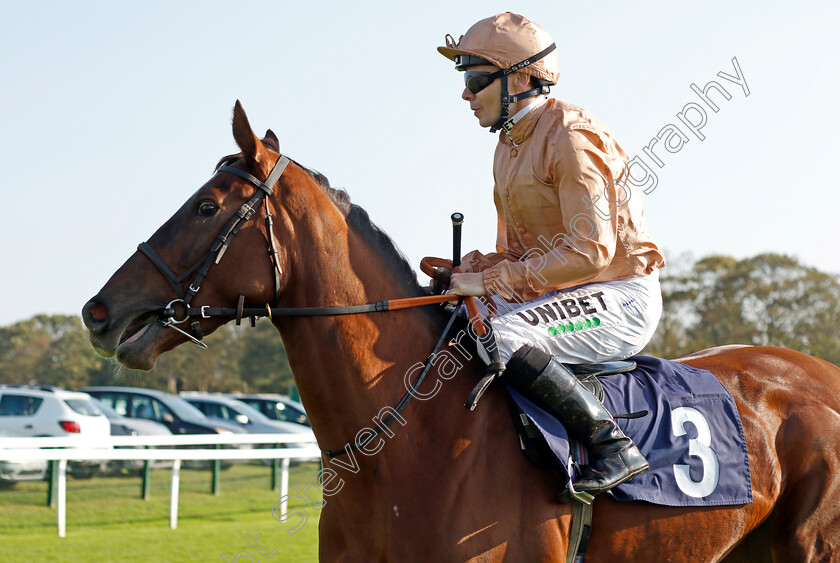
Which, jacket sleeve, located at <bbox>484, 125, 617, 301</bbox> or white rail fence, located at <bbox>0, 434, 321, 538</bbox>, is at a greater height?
jacket sleeve, located at <bbox>484, 125, 617, 301</bbox>

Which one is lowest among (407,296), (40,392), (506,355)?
(40,392)

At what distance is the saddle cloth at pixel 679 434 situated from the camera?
10.3 ft

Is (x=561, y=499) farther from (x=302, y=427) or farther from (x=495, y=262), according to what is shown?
(x=302, y=427)

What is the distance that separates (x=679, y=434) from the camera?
3240 mm

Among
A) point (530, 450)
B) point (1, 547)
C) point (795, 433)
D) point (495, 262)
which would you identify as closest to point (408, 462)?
point (530, 450)

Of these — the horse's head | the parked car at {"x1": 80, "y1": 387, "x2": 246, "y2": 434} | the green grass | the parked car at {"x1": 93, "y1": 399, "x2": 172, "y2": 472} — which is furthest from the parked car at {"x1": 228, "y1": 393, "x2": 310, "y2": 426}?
the horse's head

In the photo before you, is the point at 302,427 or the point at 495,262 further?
the point at 302,427

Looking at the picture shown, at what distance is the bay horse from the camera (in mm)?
2773

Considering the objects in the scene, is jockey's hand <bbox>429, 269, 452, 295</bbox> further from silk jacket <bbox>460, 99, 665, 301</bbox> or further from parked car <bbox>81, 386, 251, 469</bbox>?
parked car <bbox>81, 386, 251, 469</bbox>

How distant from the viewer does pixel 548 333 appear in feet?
10.3

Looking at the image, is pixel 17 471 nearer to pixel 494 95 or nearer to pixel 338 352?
pixel 338 352

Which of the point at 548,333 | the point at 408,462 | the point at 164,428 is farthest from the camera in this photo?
the point at 164,428

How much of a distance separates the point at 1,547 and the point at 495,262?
6321 millimetres

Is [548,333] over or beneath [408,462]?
over
